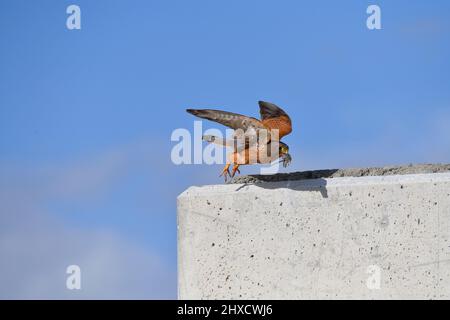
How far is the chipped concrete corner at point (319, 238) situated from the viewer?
484 centimetres

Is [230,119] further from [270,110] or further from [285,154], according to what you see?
[285,154]

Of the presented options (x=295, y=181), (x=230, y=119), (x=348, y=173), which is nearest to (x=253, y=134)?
(x=230, y=119)

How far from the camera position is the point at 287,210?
5180 mm

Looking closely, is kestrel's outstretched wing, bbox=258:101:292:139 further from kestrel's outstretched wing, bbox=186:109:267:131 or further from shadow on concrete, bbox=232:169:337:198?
shadow on concrete, bbox=232:169:337:198

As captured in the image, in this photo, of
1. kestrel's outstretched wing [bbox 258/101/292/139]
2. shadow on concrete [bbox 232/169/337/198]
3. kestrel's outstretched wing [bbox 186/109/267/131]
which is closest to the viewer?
shadow on concrete [bbox 232/169/337/198]

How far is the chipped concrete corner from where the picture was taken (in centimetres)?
484

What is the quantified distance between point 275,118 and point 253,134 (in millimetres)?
222

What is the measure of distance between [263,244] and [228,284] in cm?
35

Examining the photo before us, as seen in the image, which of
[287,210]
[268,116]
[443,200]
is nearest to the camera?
[443,200]

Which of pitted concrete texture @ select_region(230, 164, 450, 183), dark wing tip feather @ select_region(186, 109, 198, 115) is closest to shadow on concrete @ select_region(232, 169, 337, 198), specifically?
pitted concrete texture @ select_region(230, 164, 450, 183)

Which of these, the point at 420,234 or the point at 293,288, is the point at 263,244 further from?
the point at 420,234
